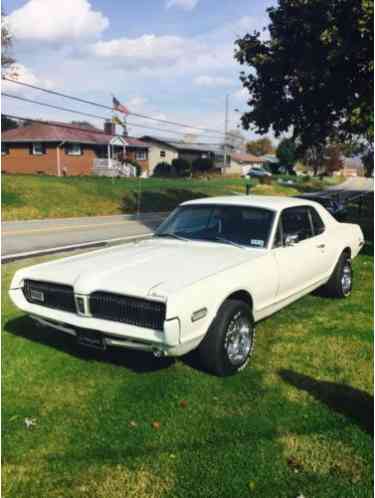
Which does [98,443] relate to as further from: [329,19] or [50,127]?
[50,127]

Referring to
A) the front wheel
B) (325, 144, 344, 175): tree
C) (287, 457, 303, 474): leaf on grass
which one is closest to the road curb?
the front wheel

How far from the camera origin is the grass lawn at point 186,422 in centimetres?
294

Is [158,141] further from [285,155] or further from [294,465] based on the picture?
[294,465]

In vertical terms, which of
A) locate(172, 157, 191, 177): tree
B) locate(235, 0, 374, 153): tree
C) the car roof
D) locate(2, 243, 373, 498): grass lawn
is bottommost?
locate(2, 243, 373, 498): grass lawn

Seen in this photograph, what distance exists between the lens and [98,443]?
3340mm

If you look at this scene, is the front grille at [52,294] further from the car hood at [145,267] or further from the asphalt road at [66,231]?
the asphalt road at [66,231]

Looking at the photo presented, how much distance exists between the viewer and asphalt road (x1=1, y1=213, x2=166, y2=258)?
11.9m

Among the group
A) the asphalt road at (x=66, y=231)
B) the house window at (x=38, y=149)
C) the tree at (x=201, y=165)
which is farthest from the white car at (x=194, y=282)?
the tree at (x=201, y=165)

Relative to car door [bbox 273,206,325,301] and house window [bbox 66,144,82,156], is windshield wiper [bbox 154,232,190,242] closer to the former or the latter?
car door [bbox 273,206,325,301]

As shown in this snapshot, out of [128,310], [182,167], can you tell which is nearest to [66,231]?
[128,310]

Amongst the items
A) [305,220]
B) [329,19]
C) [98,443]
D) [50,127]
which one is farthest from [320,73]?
[50,127]

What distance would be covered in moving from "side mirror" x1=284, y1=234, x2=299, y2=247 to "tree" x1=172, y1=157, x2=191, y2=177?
155 ft

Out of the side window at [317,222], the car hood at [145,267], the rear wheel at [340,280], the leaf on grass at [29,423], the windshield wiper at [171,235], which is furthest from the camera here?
the rear wheel at [340,280]

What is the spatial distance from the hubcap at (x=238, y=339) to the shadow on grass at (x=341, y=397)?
42cm
